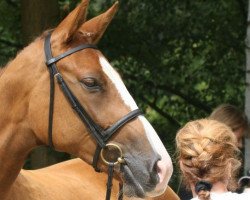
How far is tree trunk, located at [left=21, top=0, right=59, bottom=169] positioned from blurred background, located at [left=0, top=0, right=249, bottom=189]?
1.78ft

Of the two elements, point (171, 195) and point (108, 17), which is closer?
point (108, 17)

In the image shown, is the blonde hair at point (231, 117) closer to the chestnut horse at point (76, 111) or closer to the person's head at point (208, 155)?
the chestnut horse at point (76, 111)

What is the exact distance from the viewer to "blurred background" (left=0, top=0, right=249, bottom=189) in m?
9.44

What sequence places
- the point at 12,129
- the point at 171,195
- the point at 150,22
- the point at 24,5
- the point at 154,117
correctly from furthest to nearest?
the point at 154,117, the point at 150,22, the point at 24,5, the point at 171,195, the point at 12,129

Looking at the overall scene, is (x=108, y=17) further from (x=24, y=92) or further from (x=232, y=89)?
(x=232, y=89)

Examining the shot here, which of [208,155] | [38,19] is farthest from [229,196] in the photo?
[38,19]

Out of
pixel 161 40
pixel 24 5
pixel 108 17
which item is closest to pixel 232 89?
pixel 161 40

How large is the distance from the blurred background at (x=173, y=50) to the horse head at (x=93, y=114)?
537 centimetres

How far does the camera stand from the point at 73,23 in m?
3.67

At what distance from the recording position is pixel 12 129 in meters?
3.75

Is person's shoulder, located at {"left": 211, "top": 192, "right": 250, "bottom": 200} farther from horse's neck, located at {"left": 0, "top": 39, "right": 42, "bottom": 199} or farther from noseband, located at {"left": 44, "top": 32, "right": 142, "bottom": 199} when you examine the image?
horse's neck, located at {"left": 0, "top": 39, "right": 42, "bottom": 199}

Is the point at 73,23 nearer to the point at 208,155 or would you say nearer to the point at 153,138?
the point at 153,138

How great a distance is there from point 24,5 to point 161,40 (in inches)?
78.5

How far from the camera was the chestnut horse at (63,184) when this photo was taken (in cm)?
407
